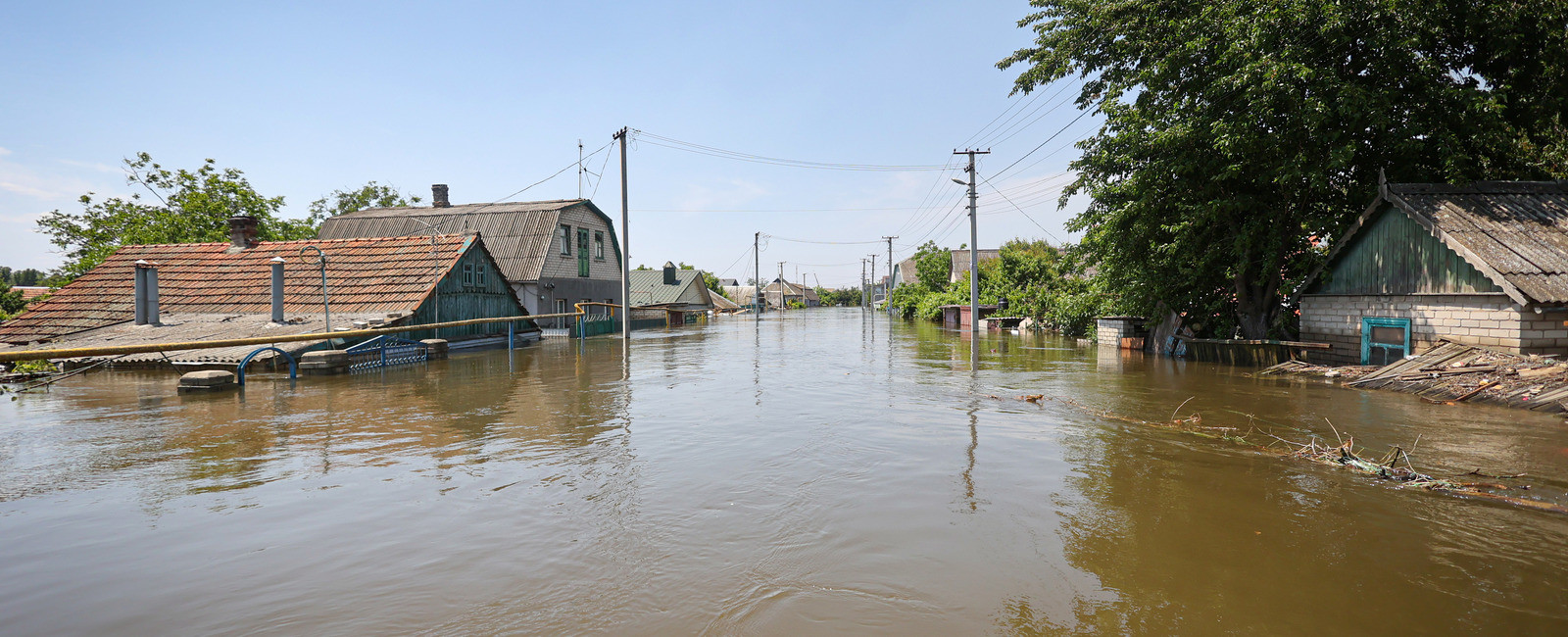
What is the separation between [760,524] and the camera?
5.60 m

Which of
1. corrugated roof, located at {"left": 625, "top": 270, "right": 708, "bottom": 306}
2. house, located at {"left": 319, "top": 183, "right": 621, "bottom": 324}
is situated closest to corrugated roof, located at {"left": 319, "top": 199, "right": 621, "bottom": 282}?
house, located at {"left": 319, "top": 183, "right": 621, "bottom": 324}

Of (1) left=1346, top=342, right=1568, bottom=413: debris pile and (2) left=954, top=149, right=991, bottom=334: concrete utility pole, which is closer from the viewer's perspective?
(1) left=1346, top=342, right=1568, bottom=413: debris pile

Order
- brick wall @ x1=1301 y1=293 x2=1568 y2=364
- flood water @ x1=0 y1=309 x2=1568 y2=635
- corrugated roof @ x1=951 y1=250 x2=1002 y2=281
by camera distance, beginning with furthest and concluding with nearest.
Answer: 1. corrugated roof @ x1=951 y1=250 x2=1002 y2=281
2. brick wall @ x1=1301 y1=293 x2=1568 y2=364
3. flood water @ x1=0 y1=309 x2=1568 y2=635

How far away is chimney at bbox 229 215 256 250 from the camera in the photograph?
26.2 meters

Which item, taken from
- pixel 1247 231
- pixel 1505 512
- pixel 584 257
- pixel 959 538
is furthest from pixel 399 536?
pixel 584 257

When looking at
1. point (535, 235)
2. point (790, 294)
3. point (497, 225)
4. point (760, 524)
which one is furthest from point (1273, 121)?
point (790, 294)

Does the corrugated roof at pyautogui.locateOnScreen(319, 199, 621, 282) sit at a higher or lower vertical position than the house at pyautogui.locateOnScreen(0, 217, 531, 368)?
higher

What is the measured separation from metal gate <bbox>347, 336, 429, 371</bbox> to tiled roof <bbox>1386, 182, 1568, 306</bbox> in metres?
23.3

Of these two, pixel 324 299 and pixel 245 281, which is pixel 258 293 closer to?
pixel 245 281

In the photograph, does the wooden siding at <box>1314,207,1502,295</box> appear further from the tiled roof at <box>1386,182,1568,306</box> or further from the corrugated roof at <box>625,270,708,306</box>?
the corrugated roof at <box>625,270,708,306</box>

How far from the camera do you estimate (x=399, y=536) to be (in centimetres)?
537

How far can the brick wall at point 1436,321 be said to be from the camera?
473 inches

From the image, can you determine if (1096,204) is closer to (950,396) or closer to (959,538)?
(950,396)

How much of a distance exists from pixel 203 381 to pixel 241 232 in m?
16.8
